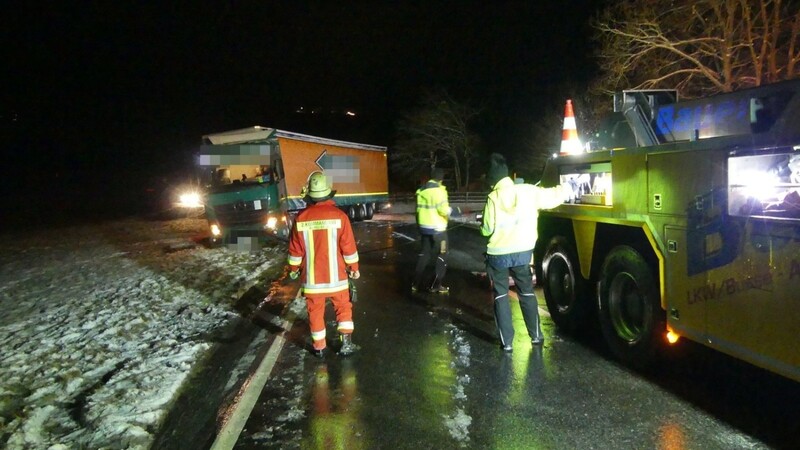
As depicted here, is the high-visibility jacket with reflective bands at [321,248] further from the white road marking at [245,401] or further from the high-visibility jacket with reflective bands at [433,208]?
the high-visibility jacket with reflective bands at [433,208]

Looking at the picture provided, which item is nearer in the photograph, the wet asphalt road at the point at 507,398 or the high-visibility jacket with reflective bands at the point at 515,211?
the wet asphalt road at the point at 507,398

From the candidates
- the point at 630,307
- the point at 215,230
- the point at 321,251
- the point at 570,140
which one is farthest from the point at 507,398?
the point at 215,230

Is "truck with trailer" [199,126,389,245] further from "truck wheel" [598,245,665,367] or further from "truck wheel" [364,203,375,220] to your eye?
"truck wheel" [598,245,665,367]

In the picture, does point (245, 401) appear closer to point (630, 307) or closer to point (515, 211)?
point (515, 211)

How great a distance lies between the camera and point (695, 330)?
4246mm

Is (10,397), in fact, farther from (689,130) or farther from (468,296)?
(689,130)

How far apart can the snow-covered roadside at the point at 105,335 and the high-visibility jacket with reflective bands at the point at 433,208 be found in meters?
3.04

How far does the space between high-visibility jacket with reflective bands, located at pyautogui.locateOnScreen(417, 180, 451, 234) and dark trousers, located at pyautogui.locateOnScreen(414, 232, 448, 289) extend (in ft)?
0.35

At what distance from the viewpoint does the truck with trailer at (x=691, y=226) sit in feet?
11.4

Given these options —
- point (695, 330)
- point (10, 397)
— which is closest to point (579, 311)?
point (695, 330)

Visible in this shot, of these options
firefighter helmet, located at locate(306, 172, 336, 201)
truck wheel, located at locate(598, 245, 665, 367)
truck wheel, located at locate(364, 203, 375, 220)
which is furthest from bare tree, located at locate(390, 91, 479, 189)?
truck wheel, located at locate(598, 245, 665, 367)

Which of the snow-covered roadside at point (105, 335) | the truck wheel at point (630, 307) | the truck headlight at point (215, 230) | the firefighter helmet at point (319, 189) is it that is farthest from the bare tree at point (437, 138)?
the truck wheel at point (630, 307)

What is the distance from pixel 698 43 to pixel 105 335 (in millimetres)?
16193

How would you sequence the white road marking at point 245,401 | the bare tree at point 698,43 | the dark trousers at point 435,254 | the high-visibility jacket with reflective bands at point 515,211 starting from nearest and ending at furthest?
the white road marking at point 245,401
the high-visibility jacket with reflective bands at point 515,211
the dark trousers at point 435,254
the bare tree at point 698,43
